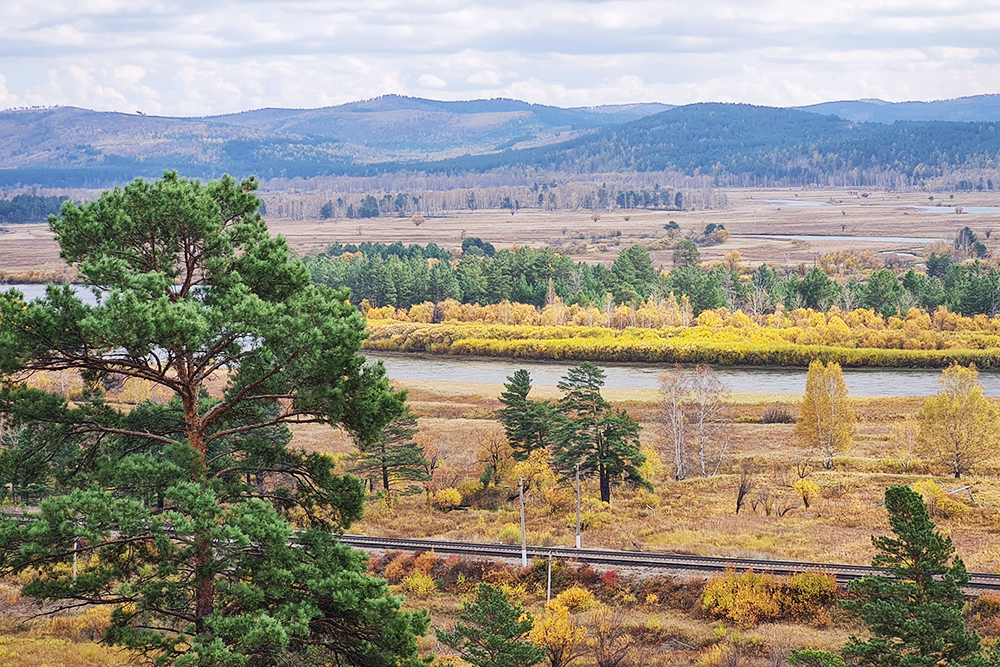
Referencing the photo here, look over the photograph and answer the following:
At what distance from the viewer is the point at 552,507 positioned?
44344 mm


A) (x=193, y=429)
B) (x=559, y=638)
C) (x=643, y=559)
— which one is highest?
(x=193, y=429)

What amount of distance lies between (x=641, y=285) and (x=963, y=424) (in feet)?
210

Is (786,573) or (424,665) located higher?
(424,665)

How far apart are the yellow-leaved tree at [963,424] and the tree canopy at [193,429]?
40.8 meters

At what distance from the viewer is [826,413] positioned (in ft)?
178

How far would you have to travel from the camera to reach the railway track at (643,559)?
33.1 metres

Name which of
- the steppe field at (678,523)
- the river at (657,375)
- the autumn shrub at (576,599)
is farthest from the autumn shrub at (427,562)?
the river at (657,375)

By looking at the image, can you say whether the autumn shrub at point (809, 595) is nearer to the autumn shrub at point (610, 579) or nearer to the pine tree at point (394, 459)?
the autumn shrub at point (610, 579)

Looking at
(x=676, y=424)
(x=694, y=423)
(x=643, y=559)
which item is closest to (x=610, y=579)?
(x=643, y=559)

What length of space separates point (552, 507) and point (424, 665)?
29486 mm

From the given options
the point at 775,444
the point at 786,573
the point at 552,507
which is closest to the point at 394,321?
the point at 775,444

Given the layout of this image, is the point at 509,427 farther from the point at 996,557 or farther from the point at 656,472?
the point at 996,557

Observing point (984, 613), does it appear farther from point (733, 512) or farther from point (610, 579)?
point (733, 512)

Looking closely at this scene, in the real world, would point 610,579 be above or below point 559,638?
below
